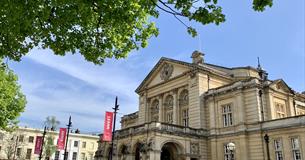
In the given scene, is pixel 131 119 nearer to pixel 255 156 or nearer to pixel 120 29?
pixel 255 156

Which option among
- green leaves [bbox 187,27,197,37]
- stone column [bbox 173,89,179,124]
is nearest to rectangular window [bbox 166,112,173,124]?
stone column [bbox 173,89,179,124]

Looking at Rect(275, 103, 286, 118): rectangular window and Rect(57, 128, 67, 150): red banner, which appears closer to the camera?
Rect(275, 103, 286, 118): rectangular window

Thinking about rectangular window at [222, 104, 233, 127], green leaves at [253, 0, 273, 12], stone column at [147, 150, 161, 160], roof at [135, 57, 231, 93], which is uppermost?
roof at [135, 57, 231, 93]

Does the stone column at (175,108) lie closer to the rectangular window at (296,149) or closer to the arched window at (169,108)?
the arched window at (169,108)

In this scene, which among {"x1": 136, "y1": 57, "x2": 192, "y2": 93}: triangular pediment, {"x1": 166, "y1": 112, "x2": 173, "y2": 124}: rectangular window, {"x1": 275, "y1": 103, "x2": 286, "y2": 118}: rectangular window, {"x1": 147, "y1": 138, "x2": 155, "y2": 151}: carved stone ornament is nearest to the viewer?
{"x1": 147, "y1": 138, "x2": 155, "y2": 151}: carved stone ornament

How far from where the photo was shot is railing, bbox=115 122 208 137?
32.6 metres

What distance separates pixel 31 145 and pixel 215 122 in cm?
5120

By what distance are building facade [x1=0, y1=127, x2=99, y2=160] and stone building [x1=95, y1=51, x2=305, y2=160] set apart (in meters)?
36.4

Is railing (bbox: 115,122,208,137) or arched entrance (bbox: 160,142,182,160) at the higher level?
railing (bbox: 115,122,208,137)

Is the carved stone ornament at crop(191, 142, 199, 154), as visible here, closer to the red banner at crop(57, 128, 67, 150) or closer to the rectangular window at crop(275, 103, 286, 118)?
the rectangular window at crop(275, 103, 286, 118)

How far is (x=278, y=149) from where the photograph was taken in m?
31.6

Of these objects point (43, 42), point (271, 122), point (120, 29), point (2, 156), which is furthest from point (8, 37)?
point (2, 156)

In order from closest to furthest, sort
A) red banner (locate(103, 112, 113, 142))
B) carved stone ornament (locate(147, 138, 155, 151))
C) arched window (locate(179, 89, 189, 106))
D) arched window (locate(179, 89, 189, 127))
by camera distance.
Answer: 1. red banner (locate(103, 112, 113, 142))
2. carved stone ornament (locate(147, 138, 155, 151))
3. arched window (locate(179, 89, 189, 127))
4. arched window (locate(179, 89, 189, 106))

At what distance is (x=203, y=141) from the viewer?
36.7m
